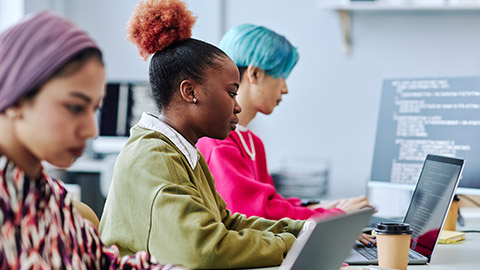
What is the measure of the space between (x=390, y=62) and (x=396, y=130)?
1640 mm

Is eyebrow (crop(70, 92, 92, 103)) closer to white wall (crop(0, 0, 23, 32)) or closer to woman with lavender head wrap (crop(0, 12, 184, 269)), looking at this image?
woman with lavender head wrap (crop(0, 12, 184, 269))

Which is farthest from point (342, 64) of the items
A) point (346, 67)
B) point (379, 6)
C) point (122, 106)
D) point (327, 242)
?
point (327, 242)

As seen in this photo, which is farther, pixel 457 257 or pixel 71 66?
pixel 457 257

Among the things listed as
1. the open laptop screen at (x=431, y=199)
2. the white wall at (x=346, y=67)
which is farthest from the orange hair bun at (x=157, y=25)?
the white wall at (x=346, y=67)

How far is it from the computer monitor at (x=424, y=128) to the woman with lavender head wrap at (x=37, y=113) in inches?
49.5

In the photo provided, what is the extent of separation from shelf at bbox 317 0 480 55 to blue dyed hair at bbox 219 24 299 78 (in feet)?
5.60

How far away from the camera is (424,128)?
191 cm

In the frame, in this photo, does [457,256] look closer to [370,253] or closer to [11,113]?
[370,253]

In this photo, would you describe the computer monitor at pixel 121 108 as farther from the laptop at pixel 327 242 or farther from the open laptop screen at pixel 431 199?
the laptop at pixel 327 242

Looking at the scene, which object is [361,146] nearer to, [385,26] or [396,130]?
[385,26]

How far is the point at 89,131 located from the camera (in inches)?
29.2

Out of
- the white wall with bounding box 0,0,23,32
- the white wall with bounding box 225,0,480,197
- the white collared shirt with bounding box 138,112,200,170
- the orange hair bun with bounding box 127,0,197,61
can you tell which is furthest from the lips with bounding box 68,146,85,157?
the white wall with bounding box 0,0,23,32

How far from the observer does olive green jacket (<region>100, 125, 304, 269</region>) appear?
1.05 metres

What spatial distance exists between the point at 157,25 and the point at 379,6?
2370 millimetres
